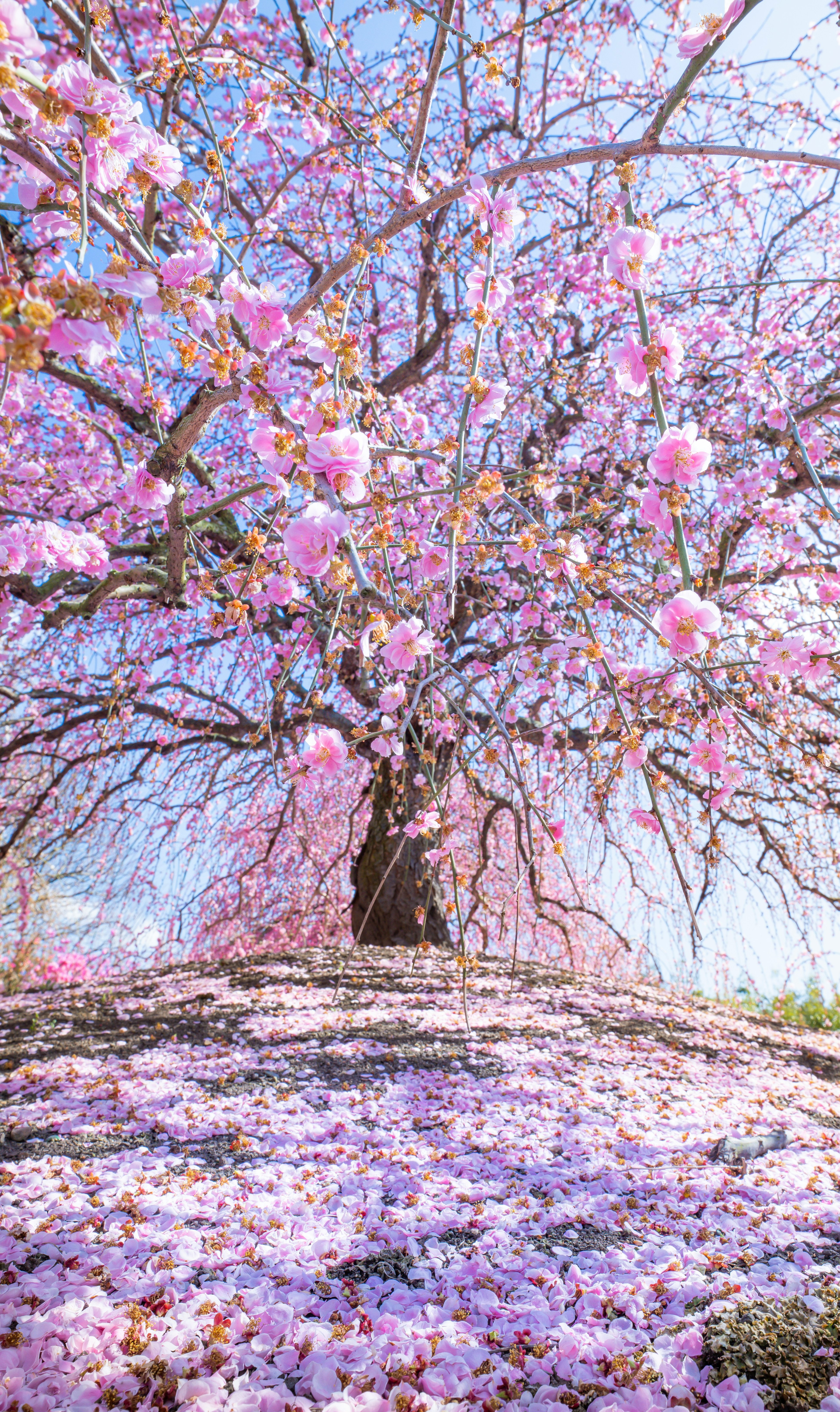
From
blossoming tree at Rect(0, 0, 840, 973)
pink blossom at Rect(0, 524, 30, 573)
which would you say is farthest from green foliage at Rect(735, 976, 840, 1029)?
pink blossom at Rect(0, 524, 30, 573)

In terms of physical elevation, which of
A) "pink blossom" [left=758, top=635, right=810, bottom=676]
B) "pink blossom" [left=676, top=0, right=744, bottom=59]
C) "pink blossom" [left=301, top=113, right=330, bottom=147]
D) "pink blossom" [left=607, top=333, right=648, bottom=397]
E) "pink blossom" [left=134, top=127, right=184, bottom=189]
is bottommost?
"pink blossom" [left=758, top=635, right=810, bottom=676]

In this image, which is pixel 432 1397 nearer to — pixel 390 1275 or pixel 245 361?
pixel 390 1275

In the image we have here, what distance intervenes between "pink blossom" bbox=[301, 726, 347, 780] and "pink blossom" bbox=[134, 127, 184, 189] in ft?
3.88

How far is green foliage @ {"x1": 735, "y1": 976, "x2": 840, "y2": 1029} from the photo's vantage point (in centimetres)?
740

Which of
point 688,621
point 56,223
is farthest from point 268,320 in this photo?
point 688,621

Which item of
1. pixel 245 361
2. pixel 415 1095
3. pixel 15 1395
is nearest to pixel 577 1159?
pixel 415 1095

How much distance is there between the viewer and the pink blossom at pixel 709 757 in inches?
80.7

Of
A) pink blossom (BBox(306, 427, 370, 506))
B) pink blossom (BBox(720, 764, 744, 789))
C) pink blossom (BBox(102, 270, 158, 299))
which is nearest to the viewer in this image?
pink blossom (BBox(306, 427, 370, 506))

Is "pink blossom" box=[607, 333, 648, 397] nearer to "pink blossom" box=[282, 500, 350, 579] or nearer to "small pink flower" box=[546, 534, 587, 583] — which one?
"small pink flower" box=[546, 534, 587, 583]

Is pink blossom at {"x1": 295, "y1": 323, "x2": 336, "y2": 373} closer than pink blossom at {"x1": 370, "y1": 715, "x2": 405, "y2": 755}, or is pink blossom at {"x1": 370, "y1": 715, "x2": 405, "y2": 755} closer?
pink blossom at {"x1": 295, "y1": 323, "x2": 336, "y2": 373}

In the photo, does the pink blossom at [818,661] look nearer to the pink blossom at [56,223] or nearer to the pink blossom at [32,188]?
the pink blossom at [56,223]

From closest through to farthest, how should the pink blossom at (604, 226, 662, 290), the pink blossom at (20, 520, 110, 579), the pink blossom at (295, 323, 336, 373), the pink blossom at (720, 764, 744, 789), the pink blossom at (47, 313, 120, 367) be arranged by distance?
the pink blossom at (47, 313, 120, 367) < the pink blossom at (604, 226, 662, 290) < the pink blossom at (295, 323, 336, 373) < the pink blossom at (720, 764, 744, 789) < the pink blossom at (20, 520, 110, 579)

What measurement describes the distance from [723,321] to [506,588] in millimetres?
2372

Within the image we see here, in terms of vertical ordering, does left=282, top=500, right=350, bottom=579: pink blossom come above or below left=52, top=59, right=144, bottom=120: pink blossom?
below
